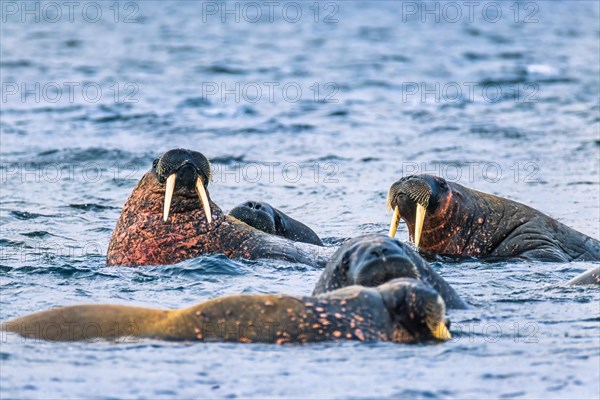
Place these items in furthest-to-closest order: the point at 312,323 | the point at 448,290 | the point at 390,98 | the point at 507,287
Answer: the point at 390,98 → the point at 507,287 → the point at 448,290 → the point at 312,323

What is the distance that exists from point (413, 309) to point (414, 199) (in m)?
4.40

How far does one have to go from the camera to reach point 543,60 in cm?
3158

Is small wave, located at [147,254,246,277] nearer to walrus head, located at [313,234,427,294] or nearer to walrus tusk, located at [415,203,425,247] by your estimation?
walrus tusk, located at [415,203,425,247]

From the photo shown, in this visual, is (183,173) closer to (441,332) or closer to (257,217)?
(257,217)

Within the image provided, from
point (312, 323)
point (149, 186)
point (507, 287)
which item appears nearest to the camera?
point (312, 323)

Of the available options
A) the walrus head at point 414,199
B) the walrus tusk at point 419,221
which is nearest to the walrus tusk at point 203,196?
the walrus head at point 414,199

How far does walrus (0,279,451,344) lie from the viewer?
24.4ft

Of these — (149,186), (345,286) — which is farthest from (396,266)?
(149,186)

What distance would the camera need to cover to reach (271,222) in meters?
12.2

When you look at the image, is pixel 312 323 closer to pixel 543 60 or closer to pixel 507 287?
pixel 507 287

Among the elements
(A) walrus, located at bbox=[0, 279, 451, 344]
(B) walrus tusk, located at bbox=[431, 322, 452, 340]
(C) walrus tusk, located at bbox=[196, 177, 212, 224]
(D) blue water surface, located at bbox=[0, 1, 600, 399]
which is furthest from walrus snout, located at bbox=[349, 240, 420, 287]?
(C) walrus tusk, located at bbox=[196, 177, 212, 224]

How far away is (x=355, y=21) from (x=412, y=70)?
1457 centimetres

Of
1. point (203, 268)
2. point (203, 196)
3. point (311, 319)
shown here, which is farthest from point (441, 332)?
point (203, 196)

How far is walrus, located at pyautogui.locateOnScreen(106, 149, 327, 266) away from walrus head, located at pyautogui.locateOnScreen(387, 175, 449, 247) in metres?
0.81
